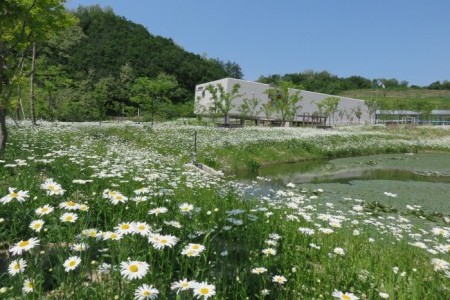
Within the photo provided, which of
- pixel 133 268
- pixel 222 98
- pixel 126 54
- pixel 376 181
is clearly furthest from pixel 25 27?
pixel 126 54

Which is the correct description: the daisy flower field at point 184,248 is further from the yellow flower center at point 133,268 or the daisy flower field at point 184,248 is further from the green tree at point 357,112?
the green tree at point 357,112

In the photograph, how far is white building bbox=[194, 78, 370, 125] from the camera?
62.6 metres

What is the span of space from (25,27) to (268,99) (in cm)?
6105

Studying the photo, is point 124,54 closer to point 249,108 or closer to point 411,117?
point 249,108

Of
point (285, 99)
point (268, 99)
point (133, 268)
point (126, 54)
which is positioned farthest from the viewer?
point (126, 54)

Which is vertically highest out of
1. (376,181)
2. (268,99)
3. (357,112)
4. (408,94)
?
(408,94)

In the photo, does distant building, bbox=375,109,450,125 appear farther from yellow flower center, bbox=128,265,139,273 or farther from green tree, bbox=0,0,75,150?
yellow flower center, bbox=128,265,139,273

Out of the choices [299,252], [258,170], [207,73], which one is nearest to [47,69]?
[258,170]

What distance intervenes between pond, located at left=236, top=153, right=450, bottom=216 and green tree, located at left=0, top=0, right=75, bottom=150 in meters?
7.41

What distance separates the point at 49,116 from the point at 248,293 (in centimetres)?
4419

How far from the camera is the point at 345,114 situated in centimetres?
8031

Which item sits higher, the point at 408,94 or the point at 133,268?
the point at 408,94

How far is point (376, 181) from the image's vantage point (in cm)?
1489

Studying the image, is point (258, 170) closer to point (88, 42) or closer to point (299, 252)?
point (299, 252)
